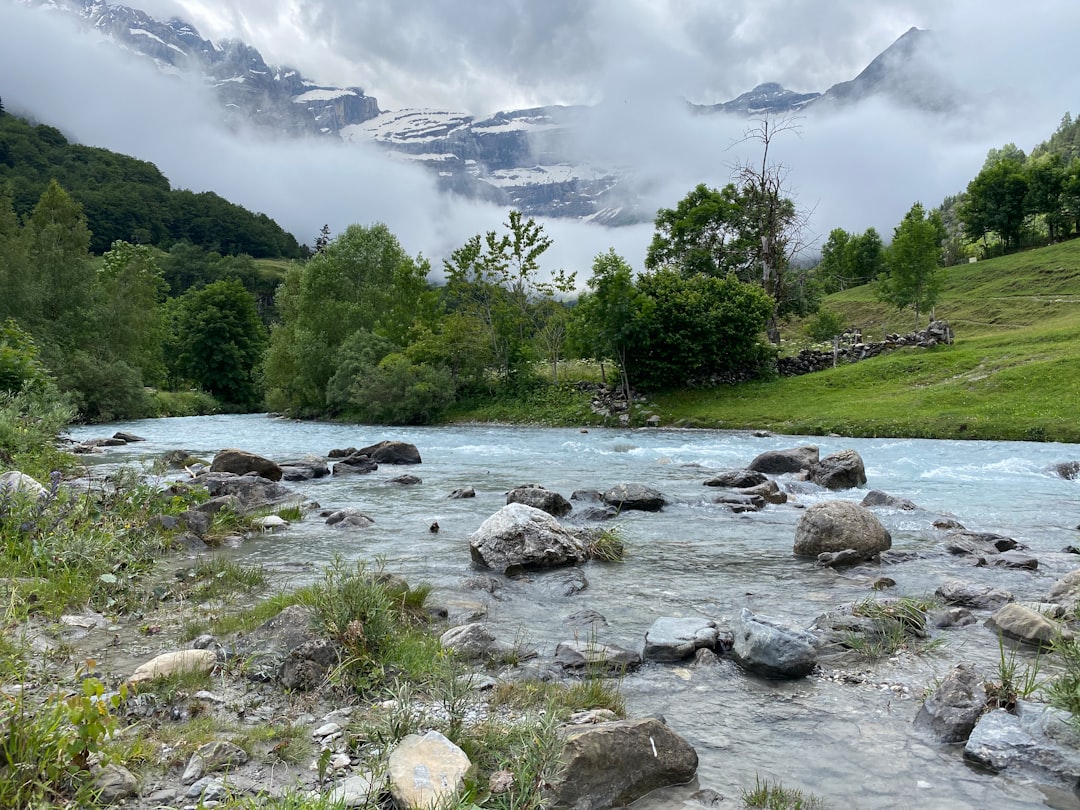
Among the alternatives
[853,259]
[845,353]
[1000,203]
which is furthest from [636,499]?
[853,259]

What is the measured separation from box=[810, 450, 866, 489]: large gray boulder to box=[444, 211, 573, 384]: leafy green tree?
3392 cm

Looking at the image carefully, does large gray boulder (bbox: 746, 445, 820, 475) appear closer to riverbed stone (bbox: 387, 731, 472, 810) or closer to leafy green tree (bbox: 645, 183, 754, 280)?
riverbed stone (bbox: 387, 731, 472, 810)

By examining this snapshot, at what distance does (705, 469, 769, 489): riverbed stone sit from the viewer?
1991cm

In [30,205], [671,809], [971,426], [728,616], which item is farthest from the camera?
[30,205]

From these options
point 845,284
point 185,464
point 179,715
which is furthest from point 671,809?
point 845,284

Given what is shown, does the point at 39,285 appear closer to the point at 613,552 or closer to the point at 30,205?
the point at 613,552

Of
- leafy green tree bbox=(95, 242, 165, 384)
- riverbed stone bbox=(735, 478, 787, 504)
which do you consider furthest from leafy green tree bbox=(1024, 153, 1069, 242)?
leafy green tree bbox=(95, 242, 165, 384)

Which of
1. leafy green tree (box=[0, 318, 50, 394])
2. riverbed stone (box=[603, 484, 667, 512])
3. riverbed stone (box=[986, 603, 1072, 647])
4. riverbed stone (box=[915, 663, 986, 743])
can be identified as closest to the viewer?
riverbed stone (box=[915, 663, 986, 743])

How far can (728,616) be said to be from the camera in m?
8.77

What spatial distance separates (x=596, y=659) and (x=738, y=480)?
1396 cm

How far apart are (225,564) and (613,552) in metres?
6.18

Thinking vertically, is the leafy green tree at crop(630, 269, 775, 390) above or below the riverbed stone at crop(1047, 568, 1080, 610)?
above

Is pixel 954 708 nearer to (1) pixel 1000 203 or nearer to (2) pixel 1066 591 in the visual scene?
(2) pixel 1066 591

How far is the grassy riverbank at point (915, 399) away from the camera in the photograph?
2969cm
